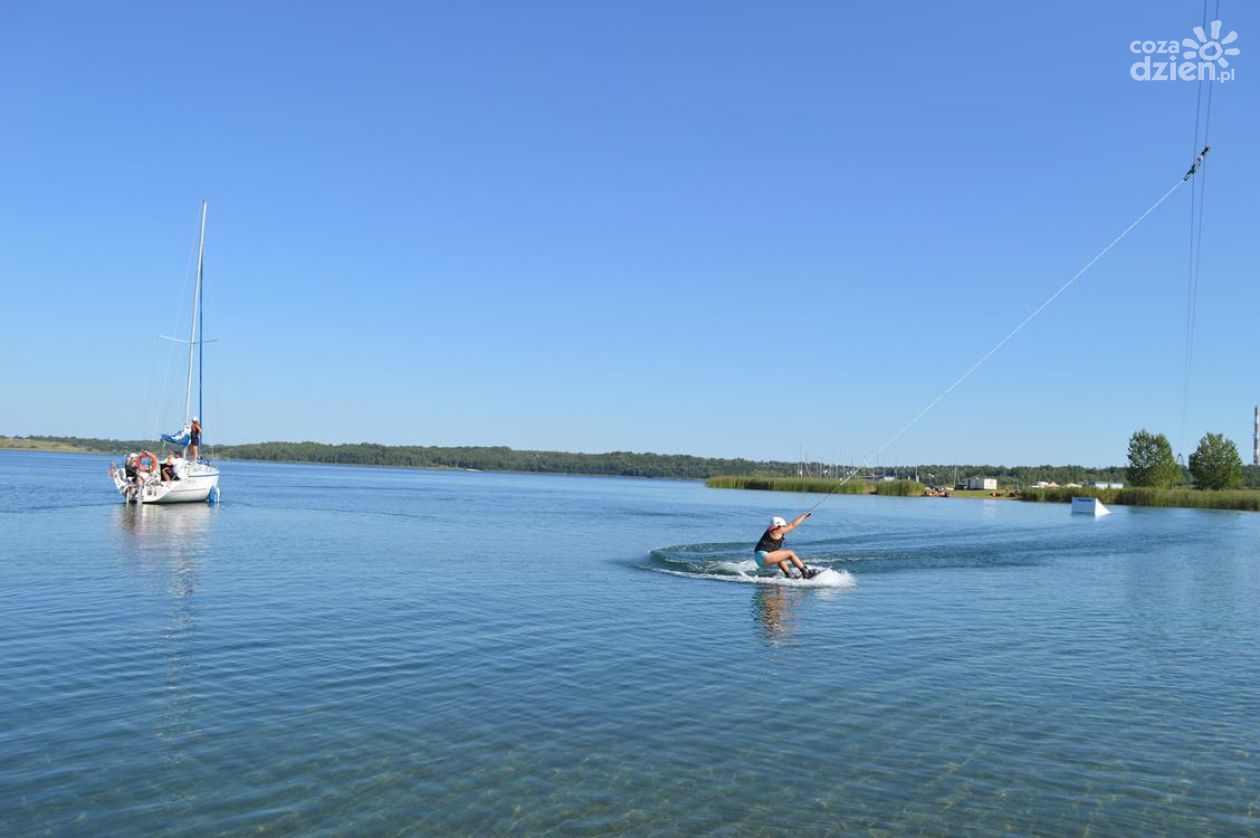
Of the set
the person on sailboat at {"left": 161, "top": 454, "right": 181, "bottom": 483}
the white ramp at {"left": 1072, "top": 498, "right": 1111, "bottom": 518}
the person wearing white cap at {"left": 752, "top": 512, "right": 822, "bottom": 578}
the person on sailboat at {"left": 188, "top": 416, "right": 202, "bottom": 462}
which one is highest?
the person on sailboat at {"left": 188, "top": 416, "right": 202, "bottom": 462}

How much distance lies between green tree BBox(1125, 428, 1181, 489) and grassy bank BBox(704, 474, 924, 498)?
36228mm

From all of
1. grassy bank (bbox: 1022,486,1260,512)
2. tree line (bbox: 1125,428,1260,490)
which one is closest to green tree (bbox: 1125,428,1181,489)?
tree line (bbox: 1125,428,1260,490)

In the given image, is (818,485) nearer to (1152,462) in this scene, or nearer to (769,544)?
(1152,462)

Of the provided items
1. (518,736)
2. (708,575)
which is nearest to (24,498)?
(708,575)

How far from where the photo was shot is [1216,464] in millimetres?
133250

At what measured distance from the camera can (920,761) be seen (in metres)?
10.7

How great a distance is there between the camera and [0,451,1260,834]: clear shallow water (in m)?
9.11

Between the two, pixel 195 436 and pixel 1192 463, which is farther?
pixel 1192 463

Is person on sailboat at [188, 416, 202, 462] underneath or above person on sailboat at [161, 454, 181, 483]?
above

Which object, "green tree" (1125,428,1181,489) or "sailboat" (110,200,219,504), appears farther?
"green tree" (1125,428,1181,489)

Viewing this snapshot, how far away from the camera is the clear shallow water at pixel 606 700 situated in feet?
29.9

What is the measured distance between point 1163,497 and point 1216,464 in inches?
1582

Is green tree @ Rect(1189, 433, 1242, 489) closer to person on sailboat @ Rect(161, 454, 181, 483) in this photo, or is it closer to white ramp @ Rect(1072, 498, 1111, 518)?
white ramp @ Rect(1072, 498, 1111, 518)

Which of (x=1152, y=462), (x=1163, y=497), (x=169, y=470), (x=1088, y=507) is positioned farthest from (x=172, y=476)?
(x=1152, y=462)
